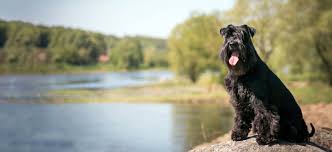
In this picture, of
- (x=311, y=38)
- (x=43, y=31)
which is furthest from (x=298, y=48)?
(x=43, y=31)

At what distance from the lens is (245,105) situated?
6887mm

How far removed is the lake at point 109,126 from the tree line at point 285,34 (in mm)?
7547

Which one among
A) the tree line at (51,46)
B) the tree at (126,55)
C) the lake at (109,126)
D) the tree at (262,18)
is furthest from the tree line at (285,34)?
the tree at (126,55)

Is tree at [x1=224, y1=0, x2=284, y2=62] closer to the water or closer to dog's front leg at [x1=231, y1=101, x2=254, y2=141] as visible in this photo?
the water

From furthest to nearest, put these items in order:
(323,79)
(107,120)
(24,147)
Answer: (323,79) < (107,120) < (24,147)

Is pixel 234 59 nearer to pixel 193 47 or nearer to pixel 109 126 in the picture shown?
pixel 109 126

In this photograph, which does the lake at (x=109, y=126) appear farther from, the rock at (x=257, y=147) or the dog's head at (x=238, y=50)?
the dog's head at (x=238, y=50)

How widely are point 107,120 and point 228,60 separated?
26437 mm

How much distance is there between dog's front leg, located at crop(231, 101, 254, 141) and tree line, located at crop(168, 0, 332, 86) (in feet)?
98.8

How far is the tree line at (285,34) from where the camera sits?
37.1 meters

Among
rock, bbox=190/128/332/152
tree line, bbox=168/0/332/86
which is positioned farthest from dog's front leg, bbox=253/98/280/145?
tree line, bbox=168/0/332/86

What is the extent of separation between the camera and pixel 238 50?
6.23 meters

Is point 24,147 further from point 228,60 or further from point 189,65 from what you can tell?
point 189,65

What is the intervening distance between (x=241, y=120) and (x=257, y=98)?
473mm
